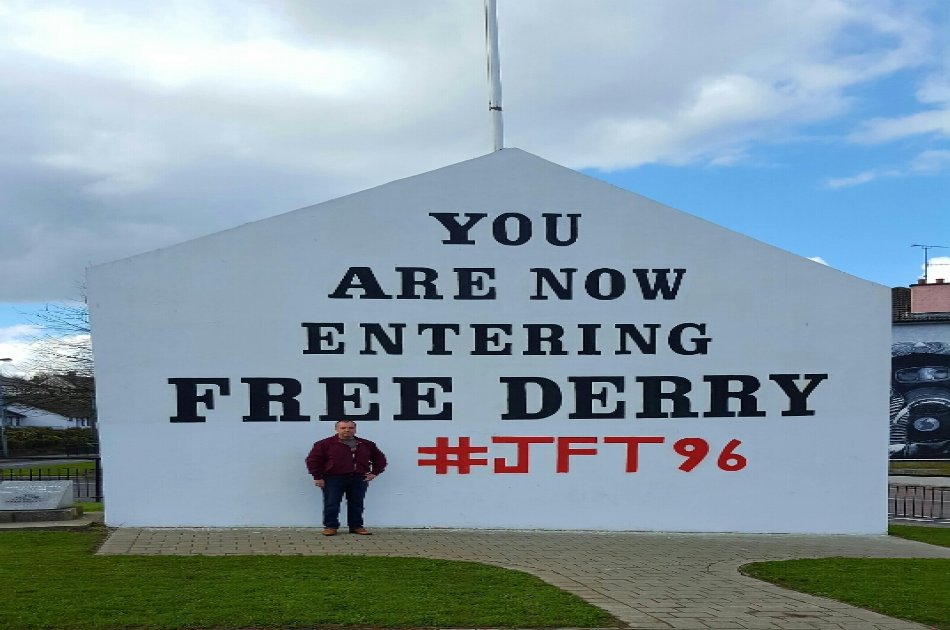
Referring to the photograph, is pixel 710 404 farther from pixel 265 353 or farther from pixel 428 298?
pixel 265 353

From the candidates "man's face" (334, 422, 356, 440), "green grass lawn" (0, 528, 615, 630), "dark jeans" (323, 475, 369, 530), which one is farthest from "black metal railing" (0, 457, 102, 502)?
"green grass lawn" (0, 528, 615, 630)

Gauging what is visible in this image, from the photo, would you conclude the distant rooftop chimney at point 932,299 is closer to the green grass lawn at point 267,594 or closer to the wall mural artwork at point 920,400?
the wall mural artwork at point 920,400

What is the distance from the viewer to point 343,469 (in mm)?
11016

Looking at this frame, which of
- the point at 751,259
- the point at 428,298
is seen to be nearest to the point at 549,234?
the point at 428,298

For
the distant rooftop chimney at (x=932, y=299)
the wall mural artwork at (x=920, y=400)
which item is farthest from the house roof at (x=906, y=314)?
the wall mural artwork at (x=920, y=400)

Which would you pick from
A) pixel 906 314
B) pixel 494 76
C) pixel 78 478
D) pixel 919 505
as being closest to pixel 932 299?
pixel 906 314

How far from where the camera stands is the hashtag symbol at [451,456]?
466 inches

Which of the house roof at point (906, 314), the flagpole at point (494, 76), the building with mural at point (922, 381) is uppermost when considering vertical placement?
the flagpole at point (494, 76)

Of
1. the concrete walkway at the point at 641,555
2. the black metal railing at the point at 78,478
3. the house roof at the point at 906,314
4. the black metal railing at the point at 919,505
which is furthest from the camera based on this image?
the house roof at the point at 906,314

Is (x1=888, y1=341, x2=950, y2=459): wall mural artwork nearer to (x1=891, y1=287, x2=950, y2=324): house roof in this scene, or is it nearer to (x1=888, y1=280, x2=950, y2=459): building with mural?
(x1=888, y1=280, x2=950, y2=459): building with mural

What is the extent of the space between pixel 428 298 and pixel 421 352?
74 cm

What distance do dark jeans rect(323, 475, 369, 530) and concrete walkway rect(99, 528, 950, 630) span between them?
0.25 metres

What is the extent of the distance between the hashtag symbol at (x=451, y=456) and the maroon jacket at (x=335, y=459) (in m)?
0.99

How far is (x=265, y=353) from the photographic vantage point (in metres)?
11.5
